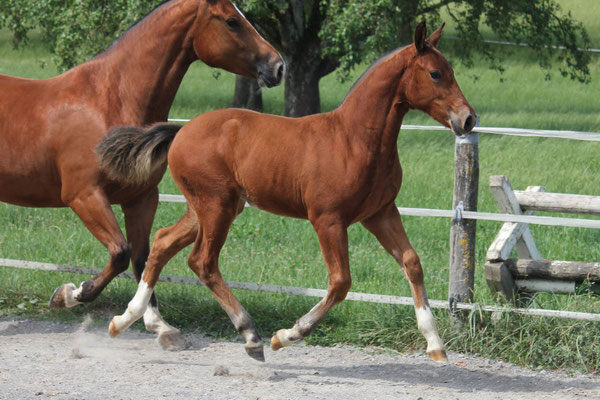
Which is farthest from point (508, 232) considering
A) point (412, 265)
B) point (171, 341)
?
point (171, 341)

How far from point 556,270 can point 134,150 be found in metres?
2.65

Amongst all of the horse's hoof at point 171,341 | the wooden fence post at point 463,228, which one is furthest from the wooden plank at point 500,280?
the horse's hoof at point 171,341

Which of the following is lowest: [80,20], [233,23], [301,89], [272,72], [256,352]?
[301,89]

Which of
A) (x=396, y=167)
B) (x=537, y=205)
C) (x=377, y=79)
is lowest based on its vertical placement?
(x=537, y=205)

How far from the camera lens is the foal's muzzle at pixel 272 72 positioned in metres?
5.09

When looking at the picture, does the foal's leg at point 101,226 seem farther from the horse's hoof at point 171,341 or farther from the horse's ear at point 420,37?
the horse's ear at point 420,37

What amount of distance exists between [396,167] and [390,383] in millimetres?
1202

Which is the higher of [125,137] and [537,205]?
[125,137]

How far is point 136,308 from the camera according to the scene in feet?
16.5

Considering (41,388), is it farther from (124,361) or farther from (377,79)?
(377,79)

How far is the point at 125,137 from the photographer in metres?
5.04

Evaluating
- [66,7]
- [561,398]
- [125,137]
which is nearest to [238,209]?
[125,137]

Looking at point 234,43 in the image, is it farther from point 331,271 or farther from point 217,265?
point 331,271

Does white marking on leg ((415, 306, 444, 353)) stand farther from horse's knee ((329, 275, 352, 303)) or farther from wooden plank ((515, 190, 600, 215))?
wooden plank ((515, 190, 600, 215))
